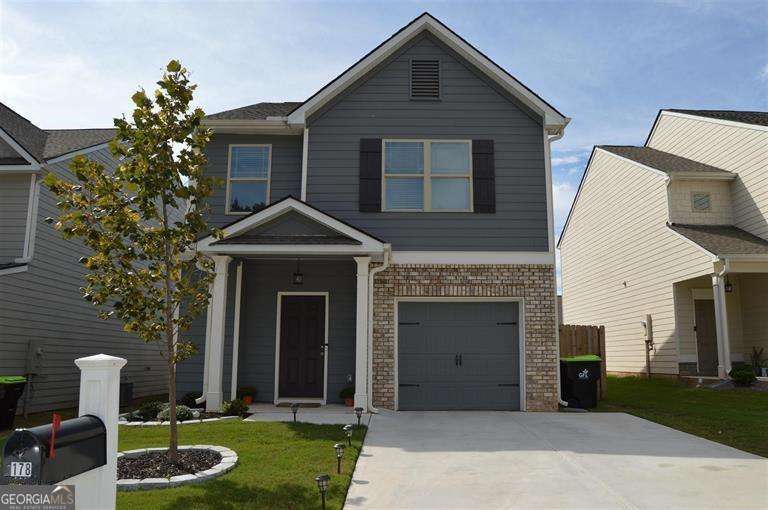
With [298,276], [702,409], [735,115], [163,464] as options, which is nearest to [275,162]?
[298,276]

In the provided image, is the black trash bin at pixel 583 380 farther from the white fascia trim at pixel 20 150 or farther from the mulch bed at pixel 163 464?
the white fascia trim at pixel 20 150

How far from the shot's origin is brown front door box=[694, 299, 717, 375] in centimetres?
1669

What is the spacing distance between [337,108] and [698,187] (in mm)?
11387

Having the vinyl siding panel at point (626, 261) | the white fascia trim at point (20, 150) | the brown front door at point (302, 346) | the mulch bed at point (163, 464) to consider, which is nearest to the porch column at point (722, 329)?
the vinyl siding panel at point (626, 261)

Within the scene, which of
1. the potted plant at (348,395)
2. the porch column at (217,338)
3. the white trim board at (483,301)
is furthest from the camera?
the white trim board at (483,301)

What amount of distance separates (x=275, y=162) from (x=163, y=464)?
7.45m

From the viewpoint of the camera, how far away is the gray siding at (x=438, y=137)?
38.3 ft

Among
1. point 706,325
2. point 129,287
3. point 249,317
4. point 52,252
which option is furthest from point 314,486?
point 706,325

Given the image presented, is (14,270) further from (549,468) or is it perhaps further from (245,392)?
(549,468)

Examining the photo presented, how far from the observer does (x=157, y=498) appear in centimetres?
525

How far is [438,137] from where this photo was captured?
475 inches

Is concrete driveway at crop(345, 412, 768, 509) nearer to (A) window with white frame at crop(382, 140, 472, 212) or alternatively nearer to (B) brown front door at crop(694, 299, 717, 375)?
(A) window with white frame at crop(382, 140, 472, 212)

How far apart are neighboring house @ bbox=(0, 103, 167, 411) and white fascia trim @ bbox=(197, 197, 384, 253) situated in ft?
14.8

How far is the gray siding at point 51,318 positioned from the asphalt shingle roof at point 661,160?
15.8 meters
